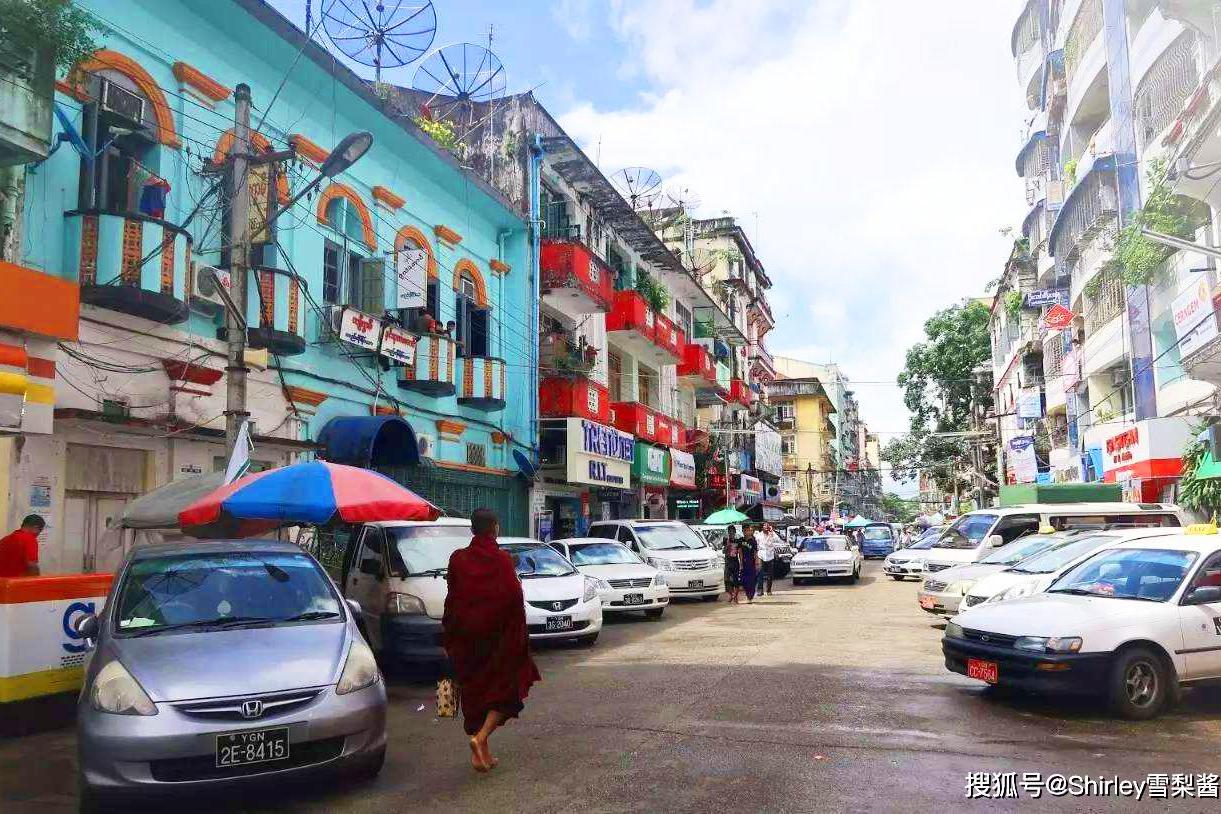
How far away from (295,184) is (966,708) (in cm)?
1320

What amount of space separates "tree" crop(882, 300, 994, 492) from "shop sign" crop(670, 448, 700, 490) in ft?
89.4

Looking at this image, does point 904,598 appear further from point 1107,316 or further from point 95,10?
point 95,10

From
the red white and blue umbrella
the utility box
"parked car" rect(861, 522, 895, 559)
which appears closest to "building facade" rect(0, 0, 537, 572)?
the red white and blue umbrella

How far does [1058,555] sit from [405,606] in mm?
8496

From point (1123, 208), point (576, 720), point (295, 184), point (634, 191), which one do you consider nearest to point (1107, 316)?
point (1123, 208)

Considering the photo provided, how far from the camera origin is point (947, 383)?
61094 mm

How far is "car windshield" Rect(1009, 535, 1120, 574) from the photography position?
12.4 meters

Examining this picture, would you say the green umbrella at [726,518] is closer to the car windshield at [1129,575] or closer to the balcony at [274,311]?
the balcony at [274,311]

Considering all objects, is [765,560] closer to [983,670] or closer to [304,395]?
[304,395]

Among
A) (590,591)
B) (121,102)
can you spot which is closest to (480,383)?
(590,591)

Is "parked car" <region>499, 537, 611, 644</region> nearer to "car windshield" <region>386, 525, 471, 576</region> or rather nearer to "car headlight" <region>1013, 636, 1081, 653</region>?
"car windshield" <region>386, 525, 471, 576</region>

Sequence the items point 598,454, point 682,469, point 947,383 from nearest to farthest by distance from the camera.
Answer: point 598,454, point 682,469, point 947,383

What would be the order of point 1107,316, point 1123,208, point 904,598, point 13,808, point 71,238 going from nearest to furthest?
point 13,808
point 71,238
point 904,598
point 1123,208
point 1107,316

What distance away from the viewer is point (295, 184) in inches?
639
